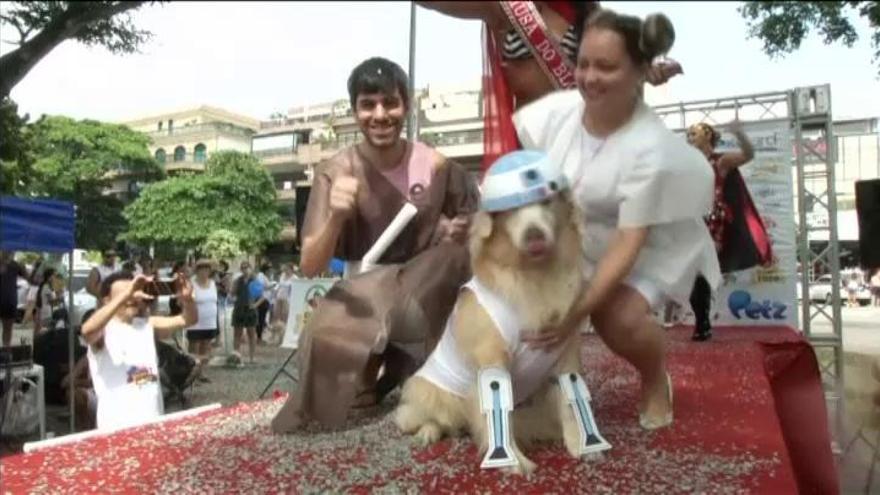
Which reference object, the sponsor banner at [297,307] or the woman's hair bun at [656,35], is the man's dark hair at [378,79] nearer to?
the woman's hair bun at [656,35]

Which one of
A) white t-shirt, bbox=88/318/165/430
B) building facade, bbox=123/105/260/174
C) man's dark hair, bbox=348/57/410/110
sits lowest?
white t-shirt, bbox=88/318/165/430

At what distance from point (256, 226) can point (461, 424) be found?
694 mm

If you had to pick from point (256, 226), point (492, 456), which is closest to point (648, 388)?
point (492, 456)

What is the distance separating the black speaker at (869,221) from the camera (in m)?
0.94

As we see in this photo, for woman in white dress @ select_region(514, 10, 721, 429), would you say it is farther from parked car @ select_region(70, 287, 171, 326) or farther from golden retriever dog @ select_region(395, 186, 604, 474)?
parked car @ select_region(70, 287, 171, 326)

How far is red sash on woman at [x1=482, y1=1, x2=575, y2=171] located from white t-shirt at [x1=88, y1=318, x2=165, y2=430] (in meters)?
1.44

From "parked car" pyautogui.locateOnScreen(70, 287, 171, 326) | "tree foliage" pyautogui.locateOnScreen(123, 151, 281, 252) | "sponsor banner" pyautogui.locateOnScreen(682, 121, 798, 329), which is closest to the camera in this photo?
"tree foliage" pyautogui.locateOnScreen(123, 151, 281, 252)

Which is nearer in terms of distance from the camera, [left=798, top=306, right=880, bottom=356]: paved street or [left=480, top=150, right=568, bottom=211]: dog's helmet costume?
[left=480, top=150, right=568, bottom=211]: dog's helmet costume

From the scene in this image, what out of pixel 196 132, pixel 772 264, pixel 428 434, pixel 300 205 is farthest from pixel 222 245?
pixel 772 264

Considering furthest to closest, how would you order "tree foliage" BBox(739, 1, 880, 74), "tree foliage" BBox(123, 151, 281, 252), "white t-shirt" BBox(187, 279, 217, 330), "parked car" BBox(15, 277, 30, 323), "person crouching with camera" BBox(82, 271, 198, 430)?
"parked car" BBox(15, 277, 30, 323) → "white t-shirt" BBox(187, 279, 217, 330) → "person crouching with camera" BBox(82, 271, 198, 430) → "tree foliage" BBox(123, 151, 281, 252) → "tree foliage" BBox(739, 1, 880, 74)

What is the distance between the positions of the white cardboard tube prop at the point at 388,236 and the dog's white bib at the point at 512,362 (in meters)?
0.18

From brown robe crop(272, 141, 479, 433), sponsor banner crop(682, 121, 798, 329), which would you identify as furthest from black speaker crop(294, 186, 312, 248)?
sponsor banner crop(682, 121, 798, 329)

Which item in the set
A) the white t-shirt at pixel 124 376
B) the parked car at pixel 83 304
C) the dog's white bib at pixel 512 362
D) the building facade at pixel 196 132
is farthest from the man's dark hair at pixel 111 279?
the dog's white bib at pixel 512 362

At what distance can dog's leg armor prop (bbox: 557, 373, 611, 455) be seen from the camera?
117cm
